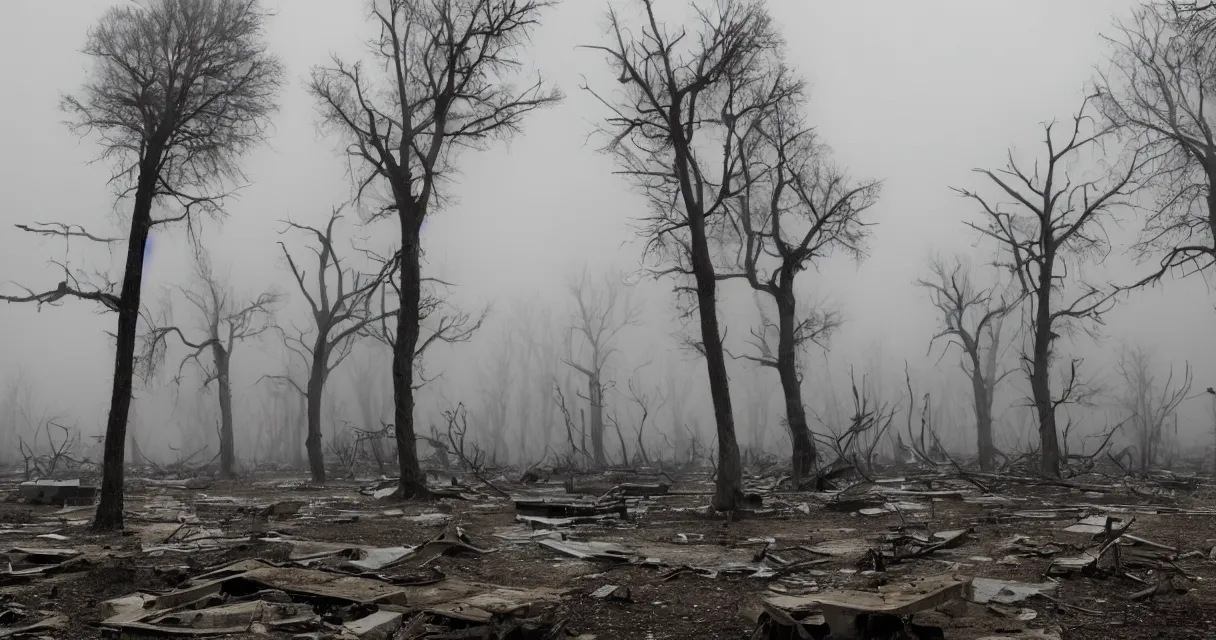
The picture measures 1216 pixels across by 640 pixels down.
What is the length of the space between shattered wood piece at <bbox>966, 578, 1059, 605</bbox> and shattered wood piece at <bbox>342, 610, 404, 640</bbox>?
356cm

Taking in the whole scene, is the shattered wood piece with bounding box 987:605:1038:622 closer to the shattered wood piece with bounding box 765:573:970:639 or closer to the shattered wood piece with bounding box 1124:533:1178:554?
the shattered wood piece with bounding box 765:573:970:639

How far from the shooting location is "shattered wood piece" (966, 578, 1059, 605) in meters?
5.22

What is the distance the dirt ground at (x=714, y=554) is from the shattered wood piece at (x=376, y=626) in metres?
0.97

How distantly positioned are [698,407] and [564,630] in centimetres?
10405

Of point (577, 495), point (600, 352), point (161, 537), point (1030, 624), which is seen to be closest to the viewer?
point (1030, 624)

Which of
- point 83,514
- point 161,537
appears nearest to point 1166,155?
point 161,537

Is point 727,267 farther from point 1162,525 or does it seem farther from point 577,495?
point 1162,525

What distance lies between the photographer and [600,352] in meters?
42.4

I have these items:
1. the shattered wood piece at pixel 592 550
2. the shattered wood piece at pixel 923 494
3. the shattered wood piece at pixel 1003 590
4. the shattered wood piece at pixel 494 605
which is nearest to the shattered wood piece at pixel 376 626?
the shattered wood piece at pixel 494 605

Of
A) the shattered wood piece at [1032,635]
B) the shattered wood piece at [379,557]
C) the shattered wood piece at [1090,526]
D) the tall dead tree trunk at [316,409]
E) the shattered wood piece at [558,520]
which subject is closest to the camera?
the shattered wood piece at [1032,635]

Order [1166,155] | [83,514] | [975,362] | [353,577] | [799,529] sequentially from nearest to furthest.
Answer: [353,577], [799,529], [83,514], [1166,155], [975,362]

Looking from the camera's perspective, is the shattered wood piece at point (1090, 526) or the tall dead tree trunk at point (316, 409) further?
the tall dead tree trunk at point (316, 409)

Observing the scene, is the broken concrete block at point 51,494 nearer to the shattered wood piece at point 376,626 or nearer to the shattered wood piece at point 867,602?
the shattered wood piece at point 376,626

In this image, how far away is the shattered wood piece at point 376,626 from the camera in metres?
4.32
